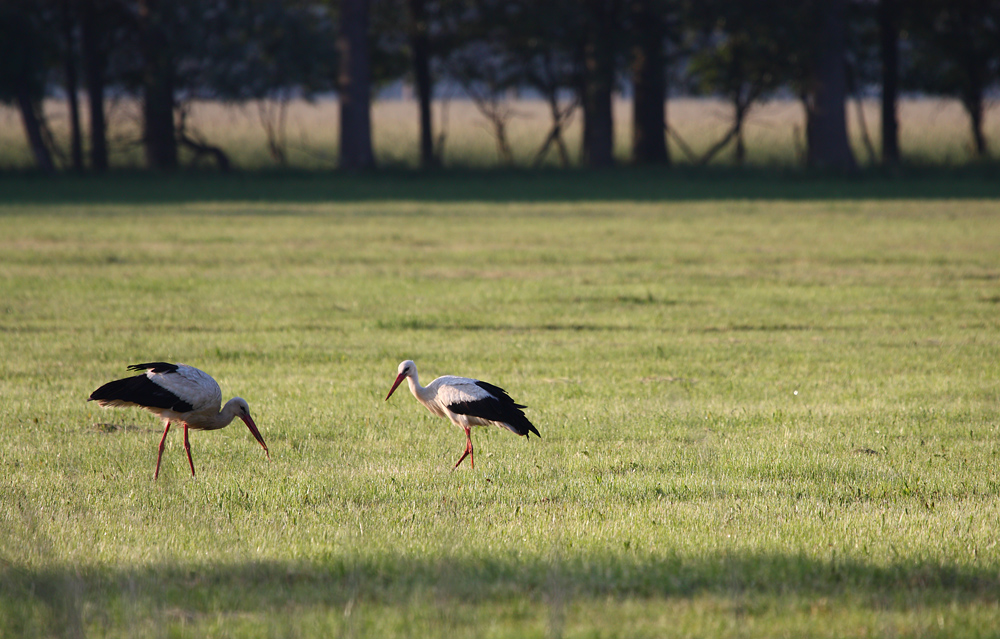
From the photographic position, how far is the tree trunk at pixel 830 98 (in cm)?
3666

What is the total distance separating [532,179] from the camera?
37.9 m

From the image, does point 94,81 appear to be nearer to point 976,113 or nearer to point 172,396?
point 976,113

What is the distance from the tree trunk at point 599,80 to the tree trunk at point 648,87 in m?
1.21

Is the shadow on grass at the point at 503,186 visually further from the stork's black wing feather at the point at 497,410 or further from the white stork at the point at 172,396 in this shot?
the stork's black wing feather at the point at 497,410

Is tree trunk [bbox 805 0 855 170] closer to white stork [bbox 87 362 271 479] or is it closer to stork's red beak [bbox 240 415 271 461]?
stork's red beak [bbox 240 415 271 461]

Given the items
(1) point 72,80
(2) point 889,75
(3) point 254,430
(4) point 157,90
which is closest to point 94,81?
(1) point 72,80

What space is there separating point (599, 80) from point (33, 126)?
62.0 ft

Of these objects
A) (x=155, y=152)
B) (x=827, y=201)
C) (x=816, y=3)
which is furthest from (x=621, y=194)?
(x=155, y=152)

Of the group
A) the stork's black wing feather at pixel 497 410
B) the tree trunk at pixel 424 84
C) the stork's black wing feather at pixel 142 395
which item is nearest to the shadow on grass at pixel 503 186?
the tree trunk at pixel 424 84

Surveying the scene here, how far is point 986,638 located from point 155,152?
3885cm

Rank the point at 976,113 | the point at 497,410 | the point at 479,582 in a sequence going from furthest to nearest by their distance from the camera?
the point at 976,113
the point at 497,410
the point at 479,582

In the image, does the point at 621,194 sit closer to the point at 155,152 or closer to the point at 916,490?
the point at 155,152

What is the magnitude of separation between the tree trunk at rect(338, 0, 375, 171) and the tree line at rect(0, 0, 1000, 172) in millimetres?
50

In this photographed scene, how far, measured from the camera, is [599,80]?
3819cm
